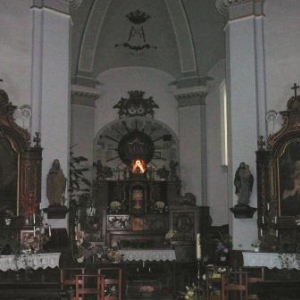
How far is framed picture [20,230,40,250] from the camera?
11.8 meters

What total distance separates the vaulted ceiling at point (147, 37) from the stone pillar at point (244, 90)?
561cm

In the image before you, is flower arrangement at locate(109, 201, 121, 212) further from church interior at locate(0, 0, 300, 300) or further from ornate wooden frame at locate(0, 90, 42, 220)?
ornate wooden frame at locate(0, 90, 42, 220)

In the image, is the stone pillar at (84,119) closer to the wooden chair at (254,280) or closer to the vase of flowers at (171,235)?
the vase of flowers at (171,235)

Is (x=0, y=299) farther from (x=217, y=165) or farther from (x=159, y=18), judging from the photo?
(x=159, y=18)

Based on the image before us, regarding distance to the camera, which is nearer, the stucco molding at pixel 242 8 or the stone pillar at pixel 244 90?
the stone pillar at pixel 244 90

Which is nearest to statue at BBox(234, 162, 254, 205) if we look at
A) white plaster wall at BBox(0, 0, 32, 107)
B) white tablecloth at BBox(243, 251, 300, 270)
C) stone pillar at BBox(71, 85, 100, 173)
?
white tablecloth at BBox(243, 251, 300, 270)

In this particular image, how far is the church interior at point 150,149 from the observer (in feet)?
39.4

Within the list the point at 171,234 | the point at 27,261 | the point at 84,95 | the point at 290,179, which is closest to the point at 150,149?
the point at 84,95

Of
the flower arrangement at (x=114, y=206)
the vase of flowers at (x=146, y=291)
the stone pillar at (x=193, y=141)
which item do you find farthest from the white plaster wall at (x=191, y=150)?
the vase of flowers at (x=146, y=291)

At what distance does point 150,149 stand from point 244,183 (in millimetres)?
8444

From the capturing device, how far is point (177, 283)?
51.5 ft

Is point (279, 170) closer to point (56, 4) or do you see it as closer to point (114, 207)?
point (56, 4)

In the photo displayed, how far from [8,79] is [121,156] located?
8.57 m

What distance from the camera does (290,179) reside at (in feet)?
43.4
